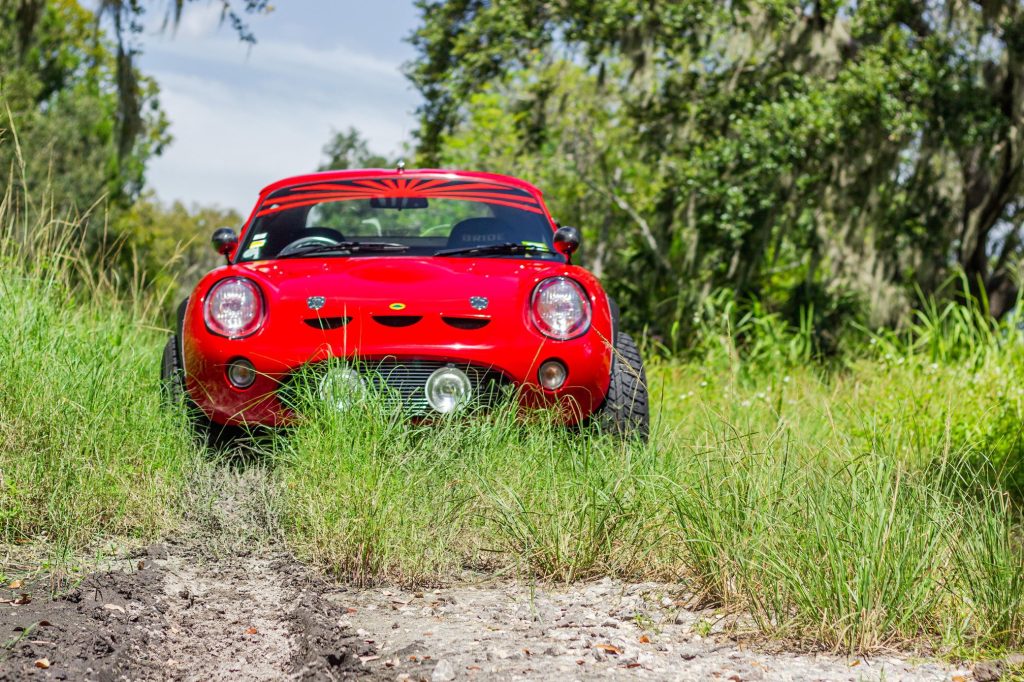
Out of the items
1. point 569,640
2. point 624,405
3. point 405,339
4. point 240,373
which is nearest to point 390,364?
point 405,339

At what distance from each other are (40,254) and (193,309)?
4.33 ft

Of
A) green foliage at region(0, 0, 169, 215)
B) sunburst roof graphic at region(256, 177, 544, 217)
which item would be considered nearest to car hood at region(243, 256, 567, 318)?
sunburst roof graphic at region(256, 177, 544, 217)

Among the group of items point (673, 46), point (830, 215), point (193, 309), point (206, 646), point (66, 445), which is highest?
point (673, 46)

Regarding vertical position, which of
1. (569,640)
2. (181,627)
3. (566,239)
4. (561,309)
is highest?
(566,239)

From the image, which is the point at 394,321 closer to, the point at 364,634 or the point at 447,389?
the point at 447,389

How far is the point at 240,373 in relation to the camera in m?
4.50

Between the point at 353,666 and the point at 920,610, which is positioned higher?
the point at 920,610

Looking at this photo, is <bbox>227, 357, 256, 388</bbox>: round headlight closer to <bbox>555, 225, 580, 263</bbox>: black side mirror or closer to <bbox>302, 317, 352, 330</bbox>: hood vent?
<bbox>302, 317, 352, 330</bbox>: hood vent

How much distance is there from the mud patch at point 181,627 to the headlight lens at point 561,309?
4.77 feet

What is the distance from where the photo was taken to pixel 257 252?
5461 mm

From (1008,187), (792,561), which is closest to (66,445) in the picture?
(792,561)

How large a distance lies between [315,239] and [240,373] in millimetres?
1170

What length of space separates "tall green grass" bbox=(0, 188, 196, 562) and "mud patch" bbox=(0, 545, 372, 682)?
1.07ft

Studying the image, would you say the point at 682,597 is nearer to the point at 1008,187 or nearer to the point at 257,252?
the point at 257,252
